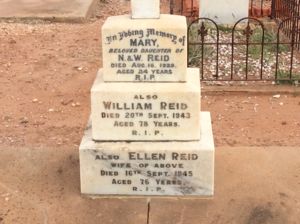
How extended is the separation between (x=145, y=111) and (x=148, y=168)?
0.38m

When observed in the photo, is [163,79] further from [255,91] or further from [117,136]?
[255,91]

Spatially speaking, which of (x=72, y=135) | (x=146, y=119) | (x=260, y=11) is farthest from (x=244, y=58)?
(x=146, y=119)

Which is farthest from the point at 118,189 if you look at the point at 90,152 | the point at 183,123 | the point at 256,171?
the point at 256,171

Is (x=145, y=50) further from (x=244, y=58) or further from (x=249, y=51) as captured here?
(x=249, y=51)

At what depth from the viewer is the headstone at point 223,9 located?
8.94m

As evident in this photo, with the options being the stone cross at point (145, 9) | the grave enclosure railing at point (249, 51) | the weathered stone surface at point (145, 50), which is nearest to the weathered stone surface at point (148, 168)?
the weathered stone surface at point (145, 50)

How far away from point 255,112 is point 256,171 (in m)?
1.88

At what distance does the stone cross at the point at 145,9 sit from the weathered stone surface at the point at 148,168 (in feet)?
2.75

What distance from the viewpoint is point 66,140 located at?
575 centimetres

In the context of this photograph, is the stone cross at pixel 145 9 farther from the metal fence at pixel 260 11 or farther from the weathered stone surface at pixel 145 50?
the metal fence at pixel 260 11

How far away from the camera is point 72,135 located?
19.2ft

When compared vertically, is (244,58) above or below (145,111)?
below

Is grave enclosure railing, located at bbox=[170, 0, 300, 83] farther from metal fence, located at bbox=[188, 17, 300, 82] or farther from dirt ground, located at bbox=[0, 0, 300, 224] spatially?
dirt ground, located at bbox=[0, 0, 300, 224]

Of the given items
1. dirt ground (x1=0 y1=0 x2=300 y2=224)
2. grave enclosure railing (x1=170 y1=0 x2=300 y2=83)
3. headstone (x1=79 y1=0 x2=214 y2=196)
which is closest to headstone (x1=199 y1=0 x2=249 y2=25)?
grave enclosure railing (x1=170 y1=0 x2=300 y2=83)
